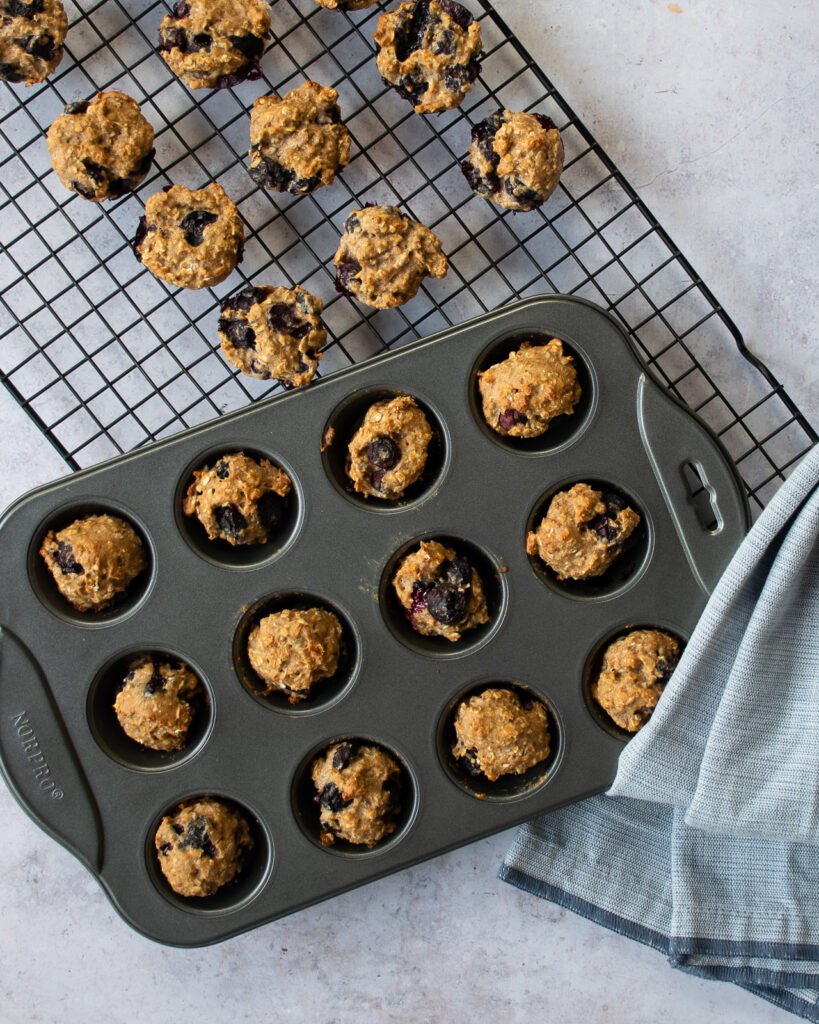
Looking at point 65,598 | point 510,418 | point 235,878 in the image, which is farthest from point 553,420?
point 235,878

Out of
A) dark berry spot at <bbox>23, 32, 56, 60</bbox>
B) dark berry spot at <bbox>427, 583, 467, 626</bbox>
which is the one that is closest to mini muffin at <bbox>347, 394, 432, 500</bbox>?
dark berry spot at <bbox>427, 583, 467, 626</bbox>

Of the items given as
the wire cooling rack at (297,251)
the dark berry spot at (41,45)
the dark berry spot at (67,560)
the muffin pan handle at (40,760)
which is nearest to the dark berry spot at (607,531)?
the wire cooling rack at (297,251)

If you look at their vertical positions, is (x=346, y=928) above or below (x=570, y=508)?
below

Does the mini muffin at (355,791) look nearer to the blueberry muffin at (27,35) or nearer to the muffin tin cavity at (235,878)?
the muffin tin cavity at (235,878)

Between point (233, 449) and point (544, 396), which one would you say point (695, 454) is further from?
point (233, 449)

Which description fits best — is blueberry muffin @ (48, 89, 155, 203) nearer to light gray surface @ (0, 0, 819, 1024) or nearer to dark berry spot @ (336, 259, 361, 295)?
dark berry spot @ (336, 259, 361, 295)

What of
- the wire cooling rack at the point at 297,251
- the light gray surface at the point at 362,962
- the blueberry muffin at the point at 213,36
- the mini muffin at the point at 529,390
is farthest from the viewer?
the light gray surface at the point at 362,962

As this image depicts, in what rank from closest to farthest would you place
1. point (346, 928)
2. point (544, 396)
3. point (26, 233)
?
1. point (544, 396)
2. point (26, 233)
3. point (346, 928)

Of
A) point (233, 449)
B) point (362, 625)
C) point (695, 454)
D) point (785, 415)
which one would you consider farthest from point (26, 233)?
point (785, 415)
